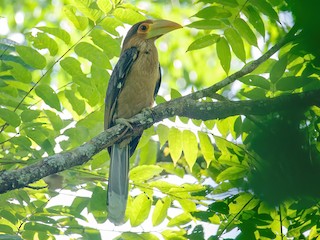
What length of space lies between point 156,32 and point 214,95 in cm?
176

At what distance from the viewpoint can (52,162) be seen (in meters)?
3.44

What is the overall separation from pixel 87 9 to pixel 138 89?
1.18 metres

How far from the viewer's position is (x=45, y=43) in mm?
4035

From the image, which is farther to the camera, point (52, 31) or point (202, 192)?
point (52, 31)

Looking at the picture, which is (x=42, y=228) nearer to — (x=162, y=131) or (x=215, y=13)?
(x=162, y=131)

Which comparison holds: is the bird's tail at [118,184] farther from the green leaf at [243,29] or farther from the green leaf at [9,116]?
the green leaf at [243,29]

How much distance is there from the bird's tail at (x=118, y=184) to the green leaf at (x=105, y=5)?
116 centimetres

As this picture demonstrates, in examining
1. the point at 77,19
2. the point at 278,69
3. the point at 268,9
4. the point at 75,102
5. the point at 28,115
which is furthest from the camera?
the point at 75,102

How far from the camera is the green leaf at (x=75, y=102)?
166 inches

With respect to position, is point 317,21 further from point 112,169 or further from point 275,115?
point 112,169

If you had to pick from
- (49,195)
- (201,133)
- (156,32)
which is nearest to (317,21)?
(201,133)

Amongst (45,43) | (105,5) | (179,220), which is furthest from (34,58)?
(179,220)

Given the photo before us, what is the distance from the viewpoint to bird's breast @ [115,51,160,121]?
5023mm

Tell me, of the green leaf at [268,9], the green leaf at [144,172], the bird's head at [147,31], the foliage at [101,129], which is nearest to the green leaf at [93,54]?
the foliage at [101,129]
